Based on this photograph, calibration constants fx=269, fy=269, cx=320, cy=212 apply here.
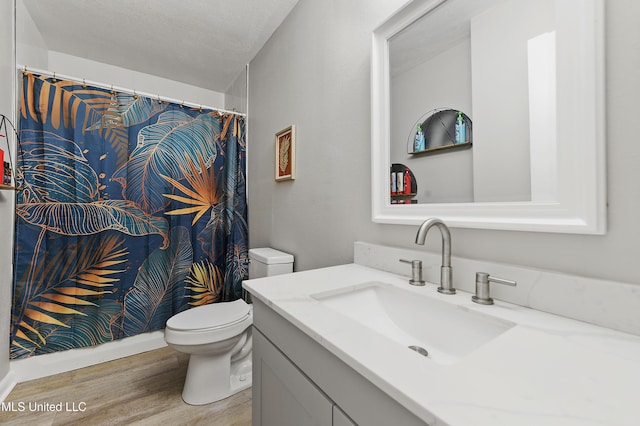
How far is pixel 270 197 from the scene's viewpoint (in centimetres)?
205

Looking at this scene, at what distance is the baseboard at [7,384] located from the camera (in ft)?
4.80

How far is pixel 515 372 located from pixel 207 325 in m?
1.36

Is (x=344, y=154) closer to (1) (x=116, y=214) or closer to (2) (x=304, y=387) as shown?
(2) (x=304, y=387)

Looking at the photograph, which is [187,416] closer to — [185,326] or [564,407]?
[185,326]

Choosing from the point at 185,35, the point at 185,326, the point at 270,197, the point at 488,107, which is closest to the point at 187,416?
the point at 185,326

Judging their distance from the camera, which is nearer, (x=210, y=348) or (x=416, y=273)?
(x=416, y=273)

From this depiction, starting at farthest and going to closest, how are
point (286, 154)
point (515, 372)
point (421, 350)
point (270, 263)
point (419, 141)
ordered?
1. point (286, 154)
2. point (270, 263)
3. point (419, 141)
4. point (421, 350)
5. point (515, 372)

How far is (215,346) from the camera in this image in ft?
4.56

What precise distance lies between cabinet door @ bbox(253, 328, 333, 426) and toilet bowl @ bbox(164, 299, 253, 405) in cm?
58

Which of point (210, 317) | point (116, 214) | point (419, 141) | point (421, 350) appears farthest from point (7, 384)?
point (419, 141)

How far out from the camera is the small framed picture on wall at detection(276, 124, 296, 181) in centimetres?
171

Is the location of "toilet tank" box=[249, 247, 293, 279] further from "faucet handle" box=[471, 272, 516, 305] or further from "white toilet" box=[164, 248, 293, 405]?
"faucet handle" box=[471, 272, 516, 305]

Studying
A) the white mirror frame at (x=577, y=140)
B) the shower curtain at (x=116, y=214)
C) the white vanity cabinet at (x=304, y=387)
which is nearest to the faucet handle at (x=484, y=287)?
the white mirror frame at (x=577, y=140)

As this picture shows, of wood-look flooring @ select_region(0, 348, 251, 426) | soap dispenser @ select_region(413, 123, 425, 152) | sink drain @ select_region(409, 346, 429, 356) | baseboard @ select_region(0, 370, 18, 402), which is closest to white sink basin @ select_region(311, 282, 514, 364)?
sink drain @ select_region(409, 346, 429, 356)
